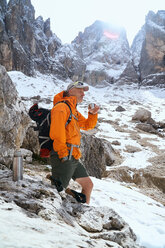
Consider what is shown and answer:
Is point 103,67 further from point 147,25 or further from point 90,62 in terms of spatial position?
point 147,25

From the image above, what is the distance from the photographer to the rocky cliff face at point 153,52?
7194cm

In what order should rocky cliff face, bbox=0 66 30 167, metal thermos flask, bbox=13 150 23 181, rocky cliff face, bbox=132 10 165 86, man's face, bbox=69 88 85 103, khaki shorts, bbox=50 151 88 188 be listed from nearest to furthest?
1. metal thermos flask, bbox=13 150 23 181
2. khaki shorts, bbox=50 151 88 188
3. man's face, bbox=69 88 85 103
4. rocky cliff face, bbox=0 66 30 167
5. rocky cliff face, bbox=132 10 165 86

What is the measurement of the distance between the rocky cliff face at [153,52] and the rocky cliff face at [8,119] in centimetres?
7209

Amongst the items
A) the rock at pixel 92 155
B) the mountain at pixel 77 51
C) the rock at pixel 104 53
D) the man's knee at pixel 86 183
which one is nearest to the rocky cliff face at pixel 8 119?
the man's knee at pixel 86 183

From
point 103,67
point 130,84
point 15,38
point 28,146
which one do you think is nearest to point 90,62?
point 103,67

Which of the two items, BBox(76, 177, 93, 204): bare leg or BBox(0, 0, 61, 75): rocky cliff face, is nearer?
BBox(76, 177, 93, 204): bare leg

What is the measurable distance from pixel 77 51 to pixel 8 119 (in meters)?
101

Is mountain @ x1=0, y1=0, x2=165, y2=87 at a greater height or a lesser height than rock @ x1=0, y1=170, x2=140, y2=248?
greater

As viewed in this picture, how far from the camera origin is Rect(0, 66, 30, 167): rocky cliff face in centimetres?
361

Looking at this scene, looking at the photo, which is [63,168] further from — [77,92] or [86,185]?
[77,92]

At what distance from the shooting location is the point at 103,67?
93312 millimetres

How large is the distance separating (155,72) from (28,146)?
252 ft

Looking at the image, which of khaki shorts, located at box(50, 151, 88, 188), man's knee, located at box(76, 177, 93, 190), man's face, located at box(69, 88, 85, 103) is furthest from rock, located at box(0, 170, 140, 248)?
man's face, located at box(69, 88, 85, 103)

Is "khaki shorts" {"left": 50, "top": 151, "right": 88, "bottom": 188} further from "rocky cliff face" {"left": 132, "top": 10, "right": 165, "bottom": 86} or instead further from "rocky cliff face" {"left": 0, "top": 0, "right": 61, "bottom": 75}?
"rocky cliff face" {"left": 132, "top": 10, "right": 165, "bottom": 86}
